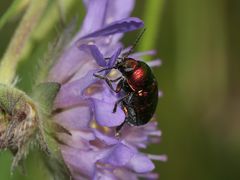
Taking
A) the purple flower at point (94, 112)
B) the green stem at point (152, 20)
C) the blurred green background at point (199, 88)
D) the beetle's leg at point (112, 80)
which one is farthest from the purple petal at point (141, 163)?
the blurred green background at point (199, 88)

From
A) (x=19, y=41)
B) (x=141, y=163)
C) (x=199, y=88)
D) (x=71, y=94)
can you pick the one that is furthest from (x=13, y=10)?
(x=199, y=88)

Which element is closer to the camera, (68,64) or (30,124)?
(30,124)

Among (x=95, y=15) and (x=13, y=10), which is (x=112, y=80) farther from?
(x=13, y=10)

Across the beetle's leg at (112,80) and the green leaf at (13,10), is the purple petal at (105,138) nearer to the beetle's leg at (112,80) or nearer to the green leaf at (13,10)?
the beetle's leg at (112,80)

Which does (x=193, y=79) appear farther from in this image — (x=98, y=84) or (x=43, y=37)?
(x=98, y=84)

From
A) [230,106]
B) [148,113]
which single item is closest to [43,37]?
[148,113]
